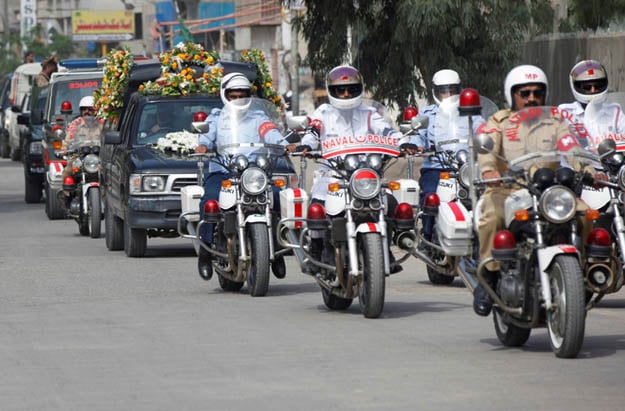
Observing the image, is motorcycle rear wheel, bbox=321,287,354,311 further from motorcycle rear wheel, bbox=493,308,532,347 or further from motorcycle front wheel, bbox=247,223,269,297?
motorcycle rear wheel, bbox=493,308,532,347

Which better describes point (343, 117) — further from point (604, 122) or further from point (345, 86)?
point (604, 122)

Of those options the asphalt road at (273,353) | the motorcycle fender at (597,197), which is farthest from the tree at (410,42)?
the motorcycle fender at (597,197)

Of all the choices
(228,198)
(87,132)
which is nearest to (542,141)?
(228,198)

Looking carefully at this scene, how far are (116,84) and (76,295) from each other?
6.53 metres

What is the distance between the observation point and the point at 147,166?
17375mm

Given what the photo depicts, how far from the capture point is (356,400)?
8.23m

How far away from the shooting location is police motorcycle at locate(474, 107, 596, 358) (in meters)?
9.14

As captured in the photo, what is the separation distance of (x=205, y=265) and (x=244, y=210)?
0.97 m

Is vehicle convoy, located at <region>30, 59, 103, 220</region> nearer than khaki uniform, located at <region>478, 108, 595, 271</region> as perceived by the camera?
No

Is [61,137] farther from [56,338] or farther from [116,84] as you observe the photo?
[56,338]

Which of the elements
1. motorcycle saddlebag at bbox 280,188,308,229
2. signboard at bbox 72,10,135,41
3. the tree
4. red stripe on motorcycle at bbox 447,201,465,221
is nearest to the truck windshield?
the tree

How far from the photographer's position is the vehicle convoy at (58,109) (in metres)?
24.4

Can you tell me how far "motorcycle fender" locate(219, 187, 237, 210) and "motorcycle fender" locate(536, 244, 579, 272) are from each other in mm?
4401

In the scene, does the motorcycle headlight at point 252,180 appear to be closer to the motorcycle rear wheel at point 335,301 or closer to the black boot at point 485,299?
the motorcycle rear wheel at point 335,301
